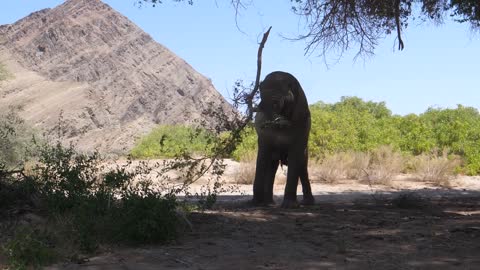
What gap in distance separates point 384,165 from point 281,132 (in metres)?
10.1

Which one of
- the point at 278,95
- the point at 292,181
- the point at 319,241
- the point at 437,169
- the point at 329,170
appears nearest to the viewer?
the point at 319,241

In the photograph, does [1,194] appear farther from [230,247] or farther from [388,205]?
[388,205]

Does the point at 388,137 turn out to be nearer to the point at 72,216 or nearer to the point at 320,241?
the point at 320,241

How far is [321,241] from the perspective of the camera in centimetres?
779

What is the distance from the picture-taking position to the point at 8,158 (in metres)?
19.9

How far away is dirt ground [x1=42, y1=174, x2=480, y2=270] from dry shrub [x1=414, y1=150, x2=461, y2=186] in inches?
314

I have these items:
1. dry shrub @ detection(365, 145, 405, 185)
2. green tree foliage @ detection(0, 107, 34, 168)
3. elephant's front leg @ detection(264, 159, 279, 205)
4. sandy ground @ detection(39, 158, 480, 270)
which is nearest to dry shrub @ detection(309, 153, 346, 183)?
dry shrub @ detection(365, 145, 405, 185)

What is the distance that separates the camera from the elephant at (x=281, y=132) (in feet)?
35.4

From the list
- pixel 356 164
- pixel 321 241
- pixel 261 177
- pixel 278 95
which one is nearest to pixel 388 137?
pixel 356 164

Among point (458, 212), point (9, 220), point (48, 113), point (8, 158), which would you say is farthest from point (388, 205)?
point (48, 113)

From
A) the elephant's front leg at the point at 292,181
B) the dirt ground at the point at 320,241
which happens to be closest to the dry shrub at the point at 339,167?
the dirt ground at the point at 320,241

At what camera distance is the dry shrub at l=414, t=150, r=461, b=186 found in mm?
19422

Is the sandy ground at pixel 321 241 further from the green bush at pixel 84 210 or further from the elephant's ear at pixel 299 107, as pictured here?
the elephant's ear at pixel 299 107

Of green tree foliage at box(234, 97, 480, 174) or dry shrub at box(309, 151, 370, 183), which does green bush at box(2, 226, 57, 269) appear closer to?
dry shrub at box(309, 151, 370, 183)
